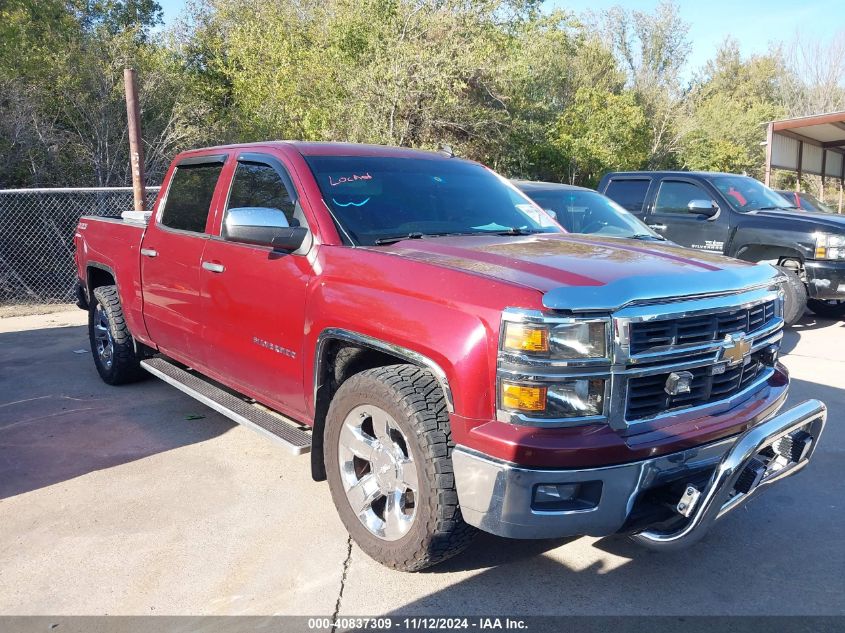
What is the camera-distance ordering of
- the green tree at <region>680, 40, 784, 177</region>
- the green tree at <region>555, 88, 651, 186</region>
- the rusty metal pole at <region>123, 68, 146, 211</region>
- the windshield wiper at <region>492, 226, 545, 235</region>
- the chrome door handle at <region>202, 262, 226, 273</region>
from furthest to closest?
the green tree at <region>680, 40, 784, 177</region>, the green tree at <region>555, 88, 651, 186</region>, the rusty metal pole at <region>123, 68, 146, 211</region>, the chrome door handle at <region>202, 262, 226, 273</region>, the windshield wiper at <region>492, 226, 545, 235</region>

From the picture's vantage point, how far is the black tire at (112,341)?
5.96 m

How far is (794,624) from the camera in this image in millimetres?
2895

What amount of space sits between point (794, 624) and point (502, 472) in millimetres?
1405

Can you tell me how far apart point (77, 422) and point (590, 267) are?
13.6 ft

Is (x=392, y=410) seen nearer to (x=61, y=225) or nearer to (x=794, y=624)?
(x=794, y=624)

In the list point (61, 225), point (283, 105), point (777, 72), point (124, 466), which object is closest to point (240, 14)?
point (283, 105)

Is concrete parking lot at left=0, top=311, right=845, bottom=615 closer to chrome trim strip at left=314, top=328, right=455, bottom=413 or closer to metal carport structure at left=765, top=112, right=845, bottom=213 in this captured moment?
chrome trim strip at left=314, top=328, right=455, bottom=413

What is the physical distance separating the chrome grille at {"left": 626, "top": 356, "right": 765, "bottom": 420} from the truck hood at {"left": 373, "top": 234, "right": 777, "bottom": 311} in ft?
1.08

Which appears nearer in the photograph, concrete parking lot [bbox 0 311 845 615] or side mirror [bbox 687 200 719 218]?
concrete parking lot [bbox 0 311 845 615]

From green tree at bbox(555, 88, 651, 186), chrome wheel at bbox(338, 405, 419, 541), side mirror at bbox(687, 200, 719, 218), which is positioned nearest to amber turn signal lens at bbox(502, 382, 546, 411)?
chrome wheel at bbox(338, 405, 419, 541)

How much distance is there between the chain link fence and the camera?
1054cm

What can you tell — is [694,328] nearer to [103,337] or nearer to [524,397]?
[524,397]

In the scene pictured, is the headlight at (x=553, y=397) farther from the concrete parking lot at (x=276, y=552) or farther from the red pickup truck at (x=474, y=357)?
the concrete parking lot at (x=276, y=552)

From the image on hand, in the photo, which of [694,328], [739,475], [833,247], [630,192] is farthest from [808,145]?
[739,475]
